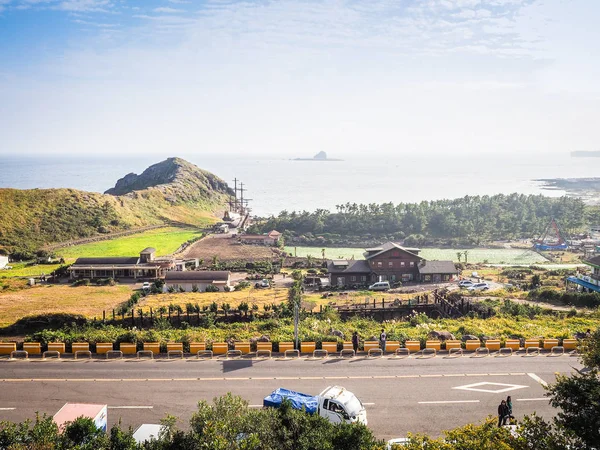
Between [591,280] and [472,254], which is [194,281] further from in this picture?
[472,254]

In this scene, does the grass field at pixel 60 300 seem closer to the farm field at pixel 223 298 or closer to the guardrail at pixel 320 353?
the farm field at pixel 223 298

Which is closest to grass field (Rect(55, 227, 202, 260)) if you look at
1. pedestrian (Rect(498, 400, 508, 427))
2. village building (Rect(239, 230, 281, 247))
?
village building (Rect(239, 230, 281, 247))

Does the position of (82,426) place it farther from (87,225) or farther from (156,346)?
(87,225)

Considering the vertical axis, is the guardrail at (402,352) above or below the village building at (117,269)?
below

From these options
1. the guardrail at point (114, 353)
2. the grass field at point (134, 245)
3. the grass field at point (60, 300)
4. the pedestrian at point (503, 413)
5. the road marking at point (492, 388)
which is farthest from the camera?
the grass field at point (134, 245)

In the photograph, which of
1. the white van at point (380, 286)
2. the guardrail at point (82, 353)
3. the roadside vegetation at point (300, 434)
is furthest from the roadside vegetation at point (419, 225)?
the roadside vegetation at point (300, 434)

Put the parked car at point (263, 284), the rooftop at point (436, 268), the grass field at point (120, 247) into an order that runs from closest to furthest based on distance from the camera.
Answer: the parked car at point (263, 284) → the rooftop at point (436, 268) → the grass field at point (120, 247)

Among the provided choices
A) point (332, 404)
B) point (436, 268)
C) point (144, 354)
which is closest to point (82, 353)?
point (144, 354)

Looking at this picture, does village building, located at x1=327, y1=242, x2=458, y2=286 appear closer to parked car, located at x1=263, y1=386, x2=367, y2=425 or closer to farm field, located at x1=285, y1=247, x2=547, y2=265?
farm field, located at x1=285, y1=247, x2=547, y2=265
